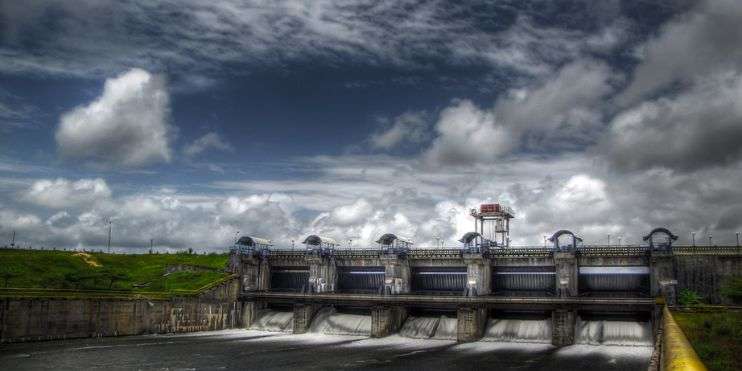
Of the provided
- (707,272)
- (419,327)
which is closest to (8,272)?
(419,327)

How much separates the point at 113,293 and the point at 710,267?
8521cm

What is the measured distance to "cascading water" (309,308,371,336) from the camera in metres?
90.6

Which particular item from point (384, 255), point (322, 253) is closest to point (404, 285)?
point (384, 255)

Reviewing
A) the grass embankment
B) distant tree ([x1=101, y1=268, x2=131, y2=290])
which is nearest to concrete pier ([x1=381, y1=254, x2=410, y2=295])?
the grass embankment

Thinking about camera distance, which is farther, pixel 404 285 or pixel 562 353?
pixel 404 285

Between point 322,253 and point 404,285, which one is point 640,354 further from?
point 322,253

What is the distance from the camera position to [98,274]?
337ft

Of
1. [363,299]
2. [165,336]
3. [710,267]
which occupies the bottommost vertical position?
[165,336]

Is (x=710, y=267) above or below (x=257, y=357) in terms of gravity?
above

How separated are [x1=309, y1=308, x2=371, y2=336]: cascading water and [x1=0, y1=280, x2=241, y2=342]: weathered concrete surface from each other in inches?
649

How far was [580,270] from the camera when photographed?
274ft

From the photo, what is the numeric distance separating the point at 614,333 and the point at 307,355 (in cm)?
3990

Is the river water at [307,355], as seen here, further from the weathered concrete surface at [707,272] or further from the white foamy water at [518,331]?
the weathered concrete surface at [707,272]

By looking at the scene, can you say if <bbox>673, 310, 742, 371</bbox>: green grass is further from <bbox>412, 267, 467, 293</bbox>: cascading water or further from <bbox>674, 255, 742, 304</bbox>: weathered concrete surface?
<bbox>412, 267, 467, 293</bbox>: cascading water
